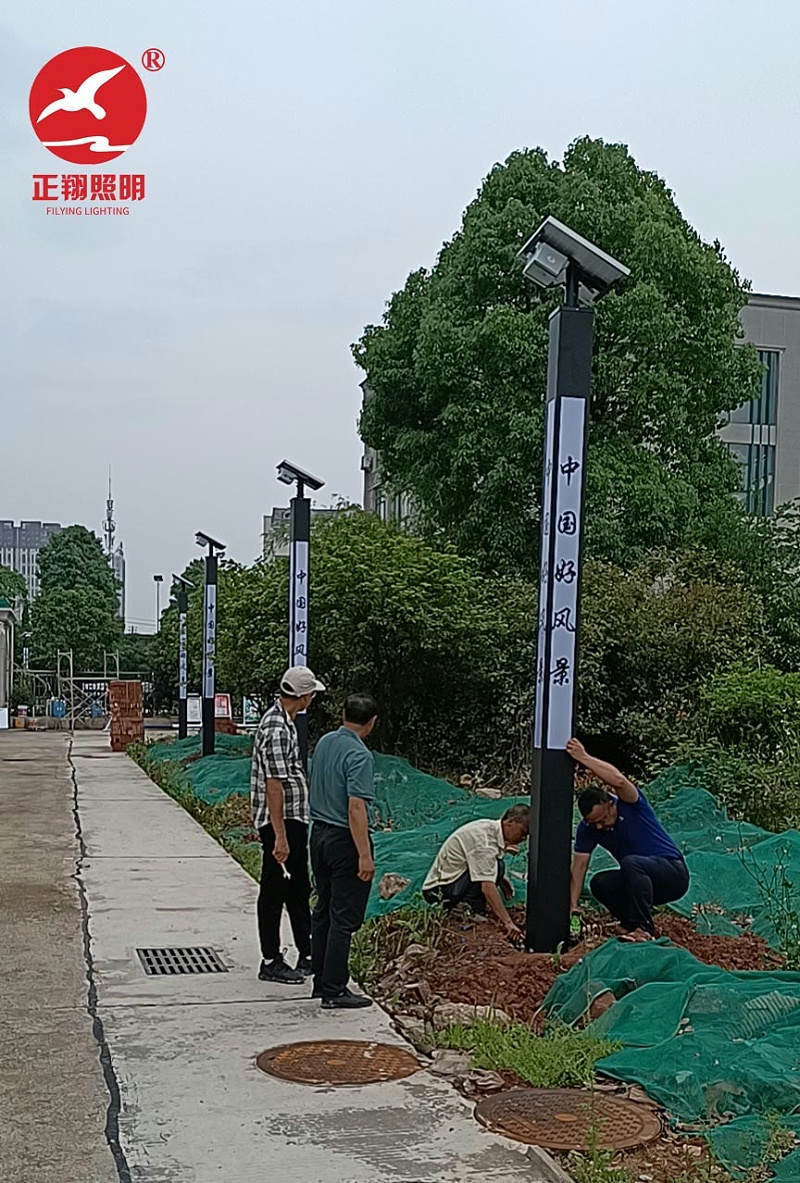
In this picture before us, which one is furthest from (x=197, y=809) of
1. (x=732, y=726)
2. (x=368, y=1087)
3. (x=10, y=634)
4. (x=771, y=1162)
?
(x=10, y=634)

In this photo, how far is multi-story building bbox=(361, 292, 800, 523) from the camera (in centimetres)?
3550

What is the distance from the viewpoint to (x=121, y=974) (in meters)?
7.09

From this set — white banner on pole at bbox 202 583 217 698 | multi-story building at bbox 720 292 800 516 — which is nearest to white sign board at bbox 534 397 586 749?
white banner on pole at bbox 202 583 217 698

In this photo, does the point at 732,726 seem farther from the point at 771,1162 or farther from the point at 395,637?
the point at 771,1162

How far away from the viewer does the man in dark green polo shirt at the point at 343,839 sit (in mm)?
6215

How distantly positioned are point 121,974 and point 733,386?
16625 mm

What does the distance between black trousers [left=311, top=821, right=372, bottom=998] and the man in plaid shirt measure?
0.45 m

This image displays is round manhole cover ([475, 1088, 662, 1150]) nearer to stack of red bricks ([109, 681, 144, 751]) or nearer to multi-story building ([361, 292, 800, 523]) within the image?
stack of red bricks ([109, 681, 144, 751])

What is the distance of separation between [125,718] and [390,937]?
2190cm

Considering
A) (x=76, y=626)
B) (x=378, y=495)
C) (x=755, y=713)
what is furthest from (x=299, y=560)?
(x=76, y=626)

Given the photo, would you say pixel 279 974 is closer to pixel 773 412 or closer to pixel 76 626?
pixel 773 412

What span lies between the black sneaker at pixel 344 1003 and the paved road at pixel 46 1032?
1105 millimetres

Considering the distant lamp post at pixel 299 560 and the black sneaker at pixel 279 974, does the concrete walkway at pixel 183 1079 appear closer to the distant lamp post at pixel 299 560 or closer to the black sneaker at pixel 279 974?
the black sneaker at pixel 279 974

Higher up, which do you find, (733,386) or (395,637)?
(733,386)
